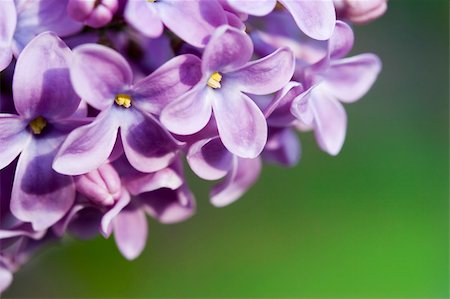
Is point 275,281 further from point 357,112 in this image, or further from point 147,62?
point 147,62

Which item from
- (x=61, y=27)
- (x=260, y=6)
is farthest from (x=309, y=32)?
(x=61, y=27)

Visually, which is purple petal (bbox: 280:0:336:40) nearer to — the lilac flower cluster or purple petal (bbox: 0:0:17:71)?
the lilac flower cluster

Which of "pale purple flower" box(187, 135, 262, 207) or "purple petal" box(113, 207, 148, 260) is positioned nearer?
"pale purple flower" box(187, 135, 262, 207)

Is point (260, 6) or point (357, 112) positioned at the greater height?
point (260, 6)

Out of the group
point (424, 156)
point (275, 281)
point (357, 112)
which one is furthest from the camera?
point (357, 112)

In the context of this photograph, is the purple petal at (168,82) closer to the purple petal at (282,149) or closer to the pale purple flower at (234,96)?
the pale purple flower at (234,96)

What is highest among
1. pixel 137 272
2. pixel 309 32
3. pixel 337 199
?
pixel 309 32

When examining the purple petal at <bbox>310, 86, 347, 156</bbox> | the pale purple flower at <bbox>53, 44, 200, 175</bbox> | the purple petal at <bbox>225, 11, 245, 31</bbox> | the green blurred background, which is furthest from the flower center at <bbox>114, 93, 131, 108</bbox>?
the green blurred background
